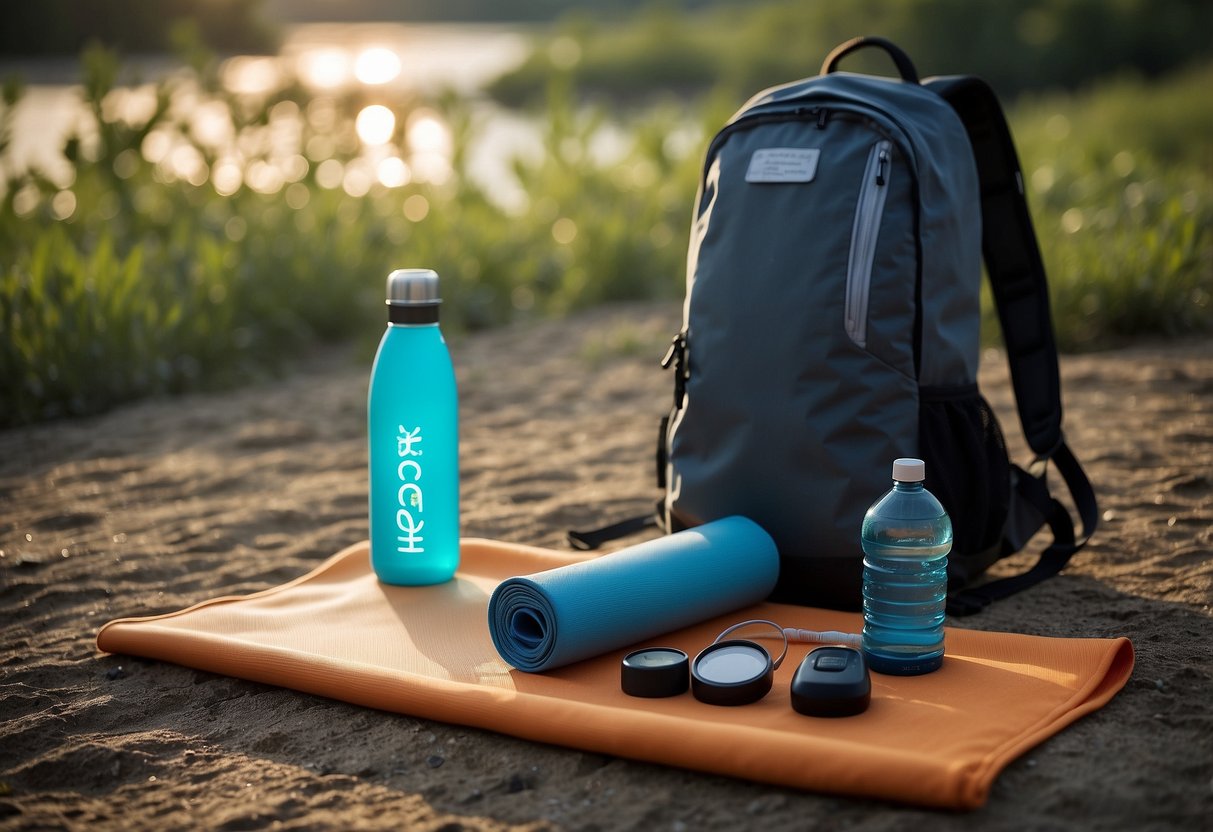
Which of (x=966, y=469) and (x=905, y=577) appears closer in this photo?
(x=905, y=577)

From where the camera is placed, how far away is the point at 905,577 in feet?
6.88

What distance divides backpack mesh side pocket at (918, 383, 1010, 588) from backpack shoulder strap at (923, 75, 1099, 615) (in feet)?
0.50

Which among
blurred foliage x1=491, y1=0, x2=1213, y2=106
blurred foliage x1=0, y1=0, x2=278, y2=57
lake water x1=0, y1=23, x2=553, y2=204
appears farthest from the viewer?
blurred foliage x1=491, y1=0, x2=1213, y2=106

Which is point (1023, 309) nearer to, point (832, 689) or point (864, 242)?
point (864, 242)

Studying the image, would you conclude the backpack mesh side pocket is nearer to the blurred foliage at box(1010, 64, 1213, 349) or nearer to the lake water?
the blurred foliage at box(1010, 64, 1213, 349)

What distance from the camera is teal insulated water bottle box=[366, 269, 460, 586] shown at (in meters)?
2.54

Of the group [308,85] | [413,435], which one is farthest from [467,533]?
[308,85]

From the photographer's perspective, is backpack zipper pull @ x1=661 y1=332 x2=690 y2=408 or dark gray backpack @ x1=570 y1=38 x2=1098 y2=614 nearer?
dark gray backpack @ x1=570 y1=38 x2=1098 y2=614

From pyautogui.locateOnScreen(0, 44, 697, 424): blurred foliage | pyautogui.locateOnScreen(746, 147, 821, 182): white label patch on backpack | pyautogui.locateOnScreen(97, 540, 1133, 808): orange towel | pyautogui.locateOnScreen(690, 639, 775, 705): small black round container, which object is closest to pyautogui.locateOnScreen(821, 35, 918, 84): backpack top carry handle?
pyautogui.locateOnScreen(746, 147, 821, 182): white label patch on backpack

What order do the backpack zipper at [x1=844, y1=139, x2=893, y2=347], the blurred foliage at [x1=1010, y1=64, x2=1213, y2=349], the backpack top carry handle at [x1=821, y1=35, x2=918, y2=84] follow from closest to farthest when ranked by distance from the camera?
the backpack zipper at [x1=844, y1=139, x2=893, y2=347]
the backpack top carry handle at [x1=821, y1=35, x2=918, y2=84]
the blurred foliage at [x1=1010, y1=64, x2=1213, y2=349]

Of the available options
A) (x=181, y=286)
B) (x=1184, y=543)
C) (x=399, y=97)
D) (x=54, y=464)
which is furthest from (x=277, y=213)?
(x=1184, y=543)

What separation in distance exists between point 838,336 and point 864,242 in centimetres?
18

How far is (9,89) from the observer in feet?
15.9

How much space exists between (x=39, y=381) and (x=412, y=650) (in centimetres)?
257
